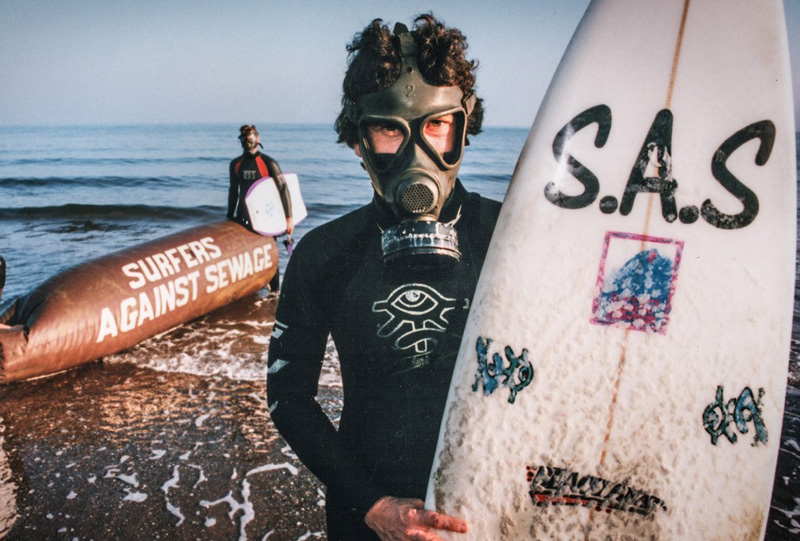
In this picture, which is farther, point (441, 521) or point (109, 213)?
point (109, 213)

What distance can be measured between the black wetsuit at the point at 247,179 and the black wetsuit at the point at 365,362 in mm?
5607

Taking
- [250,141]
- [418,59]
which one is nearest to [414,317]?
[418,59]

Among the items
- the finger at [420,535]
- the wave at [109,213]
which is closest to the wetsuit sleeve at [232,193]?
the finger at [420,535]

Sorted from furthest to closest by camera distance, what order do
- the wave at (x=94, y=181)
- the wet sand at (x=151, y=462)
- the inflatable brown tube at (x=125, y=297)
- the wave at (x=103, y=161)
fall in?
the wave at (x=103, y=161)
the wave at (x=94, y=181)
the inflatable brown tube at (x=125, y=297)
the wet sand at (x=151, y=462)

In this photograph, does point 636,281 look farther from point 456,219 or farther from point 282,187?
point 282,187

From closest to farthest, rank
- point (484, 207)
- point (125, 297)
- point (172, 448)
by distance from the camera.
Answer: point (484, 207) < point (172, 448) < point (125, 297)

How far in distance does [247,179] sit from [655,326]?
629 centimetres

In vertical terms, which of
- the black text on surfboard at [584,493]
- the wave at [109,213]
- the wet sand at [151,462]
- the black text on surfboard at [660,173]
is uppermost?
the black text on surfboard at [660,173]

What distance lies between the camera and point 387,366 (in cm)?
154

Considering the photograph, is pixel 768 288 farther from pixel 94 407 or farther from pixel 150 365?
pixel 150 365

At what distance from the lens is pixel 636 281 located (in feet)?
5.23

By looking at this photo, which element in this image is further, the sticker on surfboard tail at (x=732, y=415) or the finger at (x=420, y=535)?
the sticker on surfboard tail at (x=732, y=415)

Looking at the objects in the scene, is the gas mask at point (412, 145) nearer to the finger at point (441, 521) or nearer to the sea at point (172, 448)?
the finger at point (441, 521)

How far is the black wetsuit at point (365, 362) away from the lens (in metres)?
1.55
